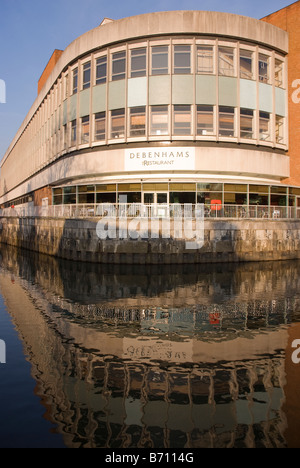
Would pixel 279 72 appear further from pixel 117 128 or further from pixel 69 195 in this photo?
pixel 69 195

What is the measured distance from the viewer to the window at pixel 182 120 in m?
29.4

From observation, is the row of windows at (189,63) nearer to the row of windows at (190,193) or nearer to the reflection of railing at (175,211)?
the row of windows at (190,193)

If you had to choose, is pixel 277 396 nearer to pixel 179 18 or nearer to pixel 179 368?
pixel 179 368

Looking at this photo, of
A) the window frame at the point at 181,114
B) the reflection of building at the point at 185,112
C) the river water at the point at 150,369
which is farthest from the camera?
the window frame at the point at 181,114

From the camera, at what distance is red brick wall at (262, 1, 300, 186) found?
3253 centimetres

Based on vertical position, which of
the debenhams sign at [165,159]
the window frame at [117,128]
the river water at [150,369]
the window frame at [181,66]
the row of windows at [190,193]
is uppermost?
the window frame at [181,66]

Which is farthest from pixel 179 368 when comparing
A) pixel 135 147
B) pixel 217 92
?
pixel 217 92

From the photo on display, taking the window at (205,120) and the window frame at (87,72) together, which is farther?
the window frame at (87,72)

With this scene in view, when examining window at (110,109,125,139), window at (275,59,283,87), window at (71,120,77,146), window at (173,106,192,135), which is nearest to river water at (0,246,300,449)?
Result: window at (173,106,192,135)

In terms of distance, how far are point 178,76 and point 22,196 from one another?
4754 cm

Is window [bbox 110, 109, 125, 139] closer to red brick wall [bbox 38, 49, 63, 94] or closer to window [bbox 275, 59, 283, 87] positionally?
window [bbox 275, 59, 283, 87]

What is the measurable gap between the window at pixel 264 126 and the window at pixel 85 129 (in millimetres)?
15069

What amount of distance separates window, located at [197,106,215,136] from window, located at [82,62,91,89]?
1075 cm

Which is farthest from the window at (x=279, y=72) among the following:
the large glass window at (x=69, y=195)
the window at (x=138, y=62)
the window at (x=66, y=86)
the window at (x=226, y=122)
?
the large glass window at (x=69, y=195)
